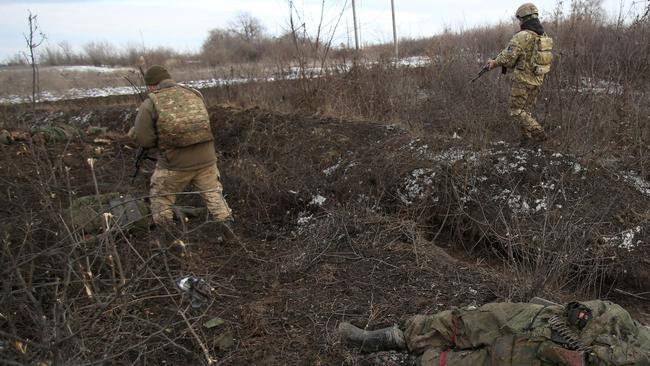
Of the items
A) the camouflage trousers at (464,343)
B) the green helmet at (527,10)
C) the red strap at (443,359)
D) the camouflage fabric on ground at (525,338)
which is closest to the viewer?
the camouflage fabric on ground at (525,338)

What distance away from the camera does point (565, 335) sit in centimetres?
203

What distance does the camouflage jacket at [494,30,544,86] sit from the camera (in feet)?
17.6

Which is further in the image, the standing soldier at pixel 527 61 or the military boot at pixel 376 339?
the standing soldier at pixel 527 61

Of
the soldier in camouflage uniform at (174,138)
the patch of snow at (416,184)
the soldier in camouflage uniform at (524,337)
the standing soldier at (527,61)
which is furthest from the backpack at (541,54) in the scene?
the soldier in camouflage uniform at (524,337)

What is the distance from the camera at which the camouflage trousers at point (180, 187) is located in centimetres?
439

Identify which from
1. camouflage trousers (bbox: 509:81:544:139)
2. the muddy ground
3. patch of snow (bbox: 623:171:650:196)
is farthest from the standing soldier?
patch of snow (bbox: 623:171:650:196)

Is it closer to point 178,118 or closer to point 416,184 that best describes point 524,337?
point 416,184

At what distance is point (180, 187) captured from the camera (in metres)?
4.50

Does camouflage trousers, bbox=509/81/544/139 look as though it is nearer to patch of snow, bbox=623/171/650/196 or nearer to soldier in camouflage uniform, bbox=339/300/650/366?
patch of snow, bbox=623/171/650/196

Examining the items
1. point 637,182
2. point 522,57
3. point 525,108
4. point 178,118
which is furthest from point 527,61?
point 178,118

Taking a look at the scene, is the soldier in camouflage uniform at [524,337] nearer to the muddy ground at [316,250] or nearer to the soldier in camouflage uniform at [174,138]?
the muddy ground at [316,250]

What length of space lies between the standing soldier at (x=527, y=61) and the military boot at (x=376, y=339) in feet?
11.4

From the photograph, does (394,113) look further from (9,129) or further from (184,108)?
(9,129)

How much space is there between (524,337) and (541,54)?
13.6ft
